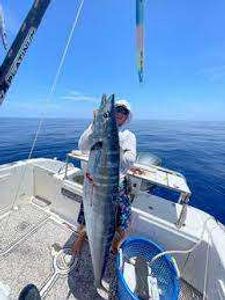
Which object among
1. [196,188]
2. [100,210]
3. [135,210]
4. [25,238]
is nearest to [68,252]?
[25,238]

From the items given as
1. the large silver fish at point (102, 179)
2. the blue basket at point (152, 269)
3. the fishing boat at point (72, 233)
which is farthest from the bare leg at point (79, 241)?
the large silver fish at point (102, 179)

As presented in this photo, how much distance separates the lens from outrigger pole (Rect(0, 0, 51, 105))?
2.09 meters

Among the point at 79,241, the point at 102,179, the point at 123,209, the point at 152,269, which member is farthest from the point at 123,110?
the point at 79,241

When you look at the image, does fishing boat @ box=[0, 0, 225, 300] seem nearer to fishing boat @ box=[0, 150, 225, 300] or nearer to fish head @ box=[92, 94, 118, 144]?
fishing boat @ box=[0, 150, 225, 300]

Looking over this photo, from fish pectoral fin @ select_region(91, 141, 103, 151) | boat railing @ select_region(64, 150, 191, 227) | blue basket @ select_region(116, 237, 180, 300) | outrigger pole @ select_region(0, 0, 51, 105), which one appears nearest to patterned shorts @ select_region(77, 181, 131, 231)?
blue basket @ select_region(116, 237, 180, 300)

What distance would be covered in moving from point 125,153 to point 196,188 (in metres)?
6.29

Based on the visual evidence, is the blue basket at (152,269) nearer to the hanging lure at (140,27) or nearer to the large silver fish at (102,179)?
the large silver fish at (102,179)

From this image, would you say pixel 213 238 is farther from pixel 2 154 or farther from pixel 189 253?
pixel 2 154

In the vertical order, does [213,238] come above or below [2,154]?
above

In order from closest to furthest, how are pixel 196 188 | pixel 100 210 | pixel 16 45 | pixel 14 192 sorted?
1. pixel 100 210
2. pixel 16 45
3. pixel 14 192
4. pixel 196 188

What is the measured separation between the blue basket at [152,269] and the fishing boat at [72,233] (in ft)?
0.68

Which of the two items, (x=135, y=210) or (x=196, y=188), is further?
(x=196, y=188)

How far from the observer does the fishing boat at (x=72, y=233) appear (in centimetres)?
248

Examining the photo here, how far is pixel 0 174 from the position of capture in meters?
3.87
